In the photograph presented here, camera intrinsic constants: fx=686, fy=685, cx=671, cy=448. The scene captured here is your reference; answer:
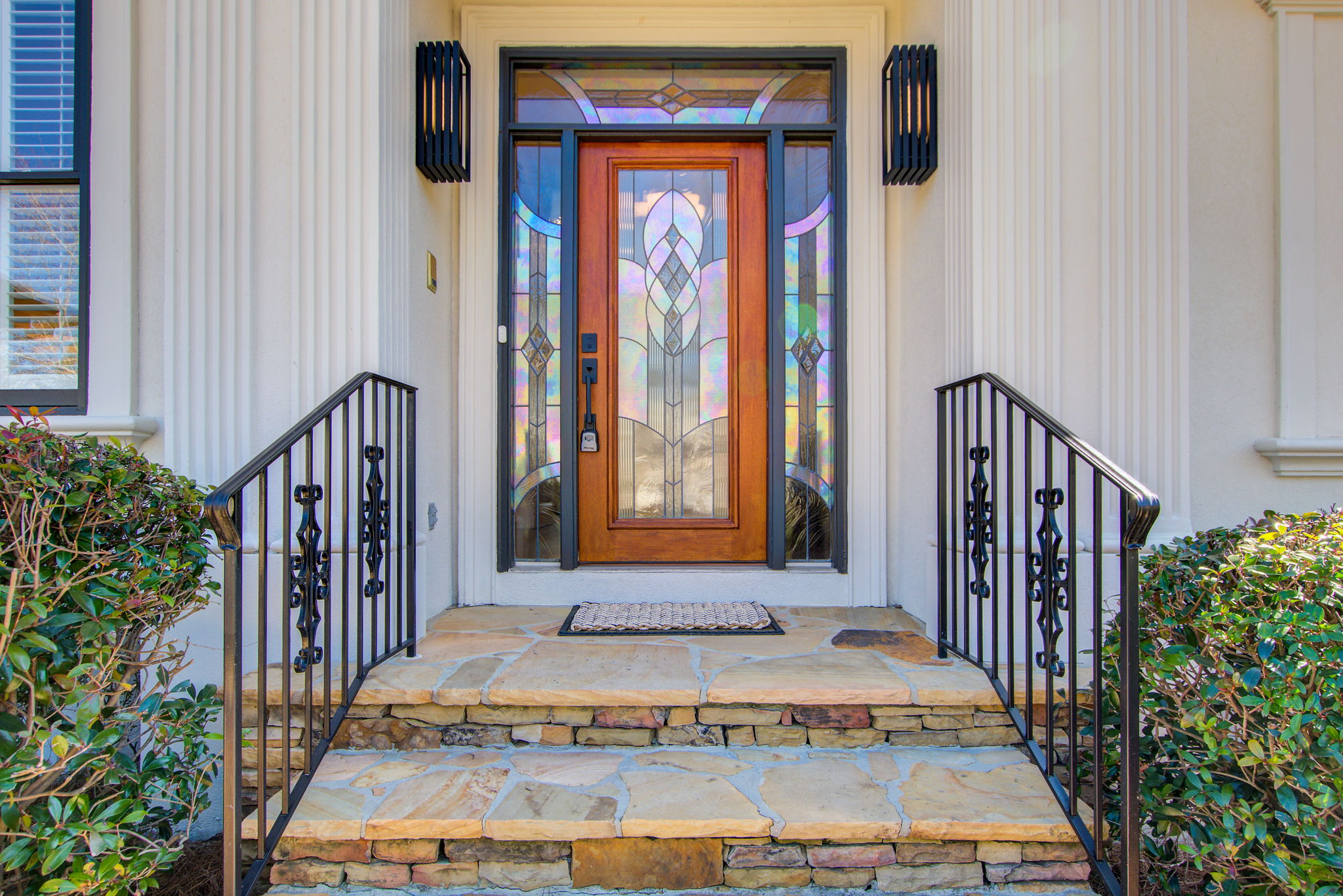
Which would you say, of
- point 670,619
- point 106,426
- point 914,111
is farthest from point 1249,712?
point 106,426

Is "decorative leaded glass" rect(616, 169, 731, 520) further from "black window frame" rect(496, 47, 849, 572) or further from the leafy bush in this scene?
the leafy bush

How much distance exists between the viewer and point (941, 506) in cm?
213

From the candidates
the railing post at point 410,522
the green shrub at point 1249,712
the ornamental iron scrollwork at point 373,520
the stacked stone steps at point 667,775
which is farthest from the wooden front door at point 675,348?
the green shrub at point 1249,712

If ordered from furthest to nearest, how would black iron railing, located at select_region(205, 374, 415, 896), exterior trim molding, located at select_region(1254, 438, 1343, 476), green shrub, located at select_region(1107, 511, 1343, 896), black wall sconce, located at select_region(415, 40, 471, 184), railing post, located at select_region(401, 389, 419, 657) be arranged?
black wall sconce, located at select_region(415, 40, 471, 184) < exterior trim molding, located at select_region(1254, 438, 1343, 476) < railing post, located at select_region(401, 389, 419, 657) < black iron railing, located at select_region(205, 374, 415, 896) < green shrub, located at select_region(1107, 511, 1343, 896)

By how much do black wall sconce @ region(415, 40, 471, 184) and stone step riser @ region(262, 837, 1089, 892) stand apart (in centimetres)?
210

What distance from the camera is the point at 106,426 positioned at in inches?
83.7

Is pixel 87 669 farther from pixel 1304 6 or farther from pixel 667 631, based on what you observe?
pixel 1304 6

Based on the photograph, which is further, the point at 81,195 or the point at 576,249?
the point at 576,249

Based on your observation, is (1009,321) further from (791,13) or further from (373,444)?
(373,444)

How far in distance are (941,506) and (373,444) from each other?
1685 mm

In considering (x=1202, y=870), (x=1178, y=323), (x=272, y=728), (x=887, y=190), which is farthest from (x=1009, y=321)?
(x=272, y=728)

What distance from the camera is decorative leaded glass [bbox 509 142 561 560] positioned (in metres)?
2.88

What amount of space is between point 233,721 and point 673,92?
8.86ft

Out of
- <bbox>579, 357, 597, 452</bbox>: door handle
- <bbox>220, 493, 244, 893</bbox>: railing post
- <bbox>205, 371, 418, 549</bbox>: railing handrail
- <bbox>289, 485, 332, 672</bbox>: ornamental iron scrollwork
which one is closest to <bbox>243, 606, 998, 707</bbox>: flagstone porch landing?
<bbox>289, 485, 332, 672</bbox>: ornamental iron scrollwork
